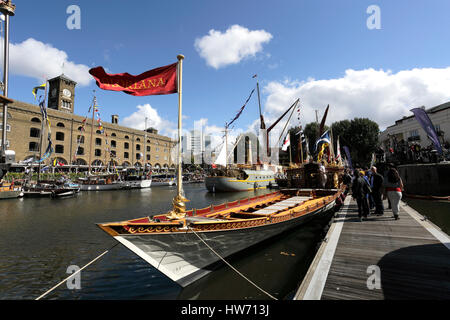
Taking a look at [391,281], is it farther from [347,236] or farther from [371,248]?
[347,236]

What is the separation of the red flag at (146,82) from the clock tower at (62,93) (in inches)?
2931

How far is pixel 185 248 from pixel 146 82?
5.23 meters

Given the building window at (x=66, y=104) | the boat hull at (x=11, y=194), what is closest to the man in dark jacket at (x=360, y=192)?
the boat hull at (x=11, y=194)

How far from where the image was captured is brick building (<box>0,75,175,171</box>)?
45406 mm

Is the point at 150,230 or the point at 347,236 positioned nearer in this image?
the point at 150,230

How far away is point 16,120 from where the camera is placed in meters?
44.7

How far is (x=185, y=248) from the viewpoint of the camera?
589 centimetres

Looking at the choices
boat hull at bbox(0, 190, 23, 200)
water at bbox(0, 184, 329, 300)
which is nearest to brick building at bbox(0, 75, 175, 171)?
boat hull at bbox(0, 190, 23, 200)

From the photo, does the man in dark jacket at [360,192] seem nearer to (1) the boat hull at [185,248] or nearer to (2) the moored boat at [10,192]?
(1) the boat hull at [185,248]

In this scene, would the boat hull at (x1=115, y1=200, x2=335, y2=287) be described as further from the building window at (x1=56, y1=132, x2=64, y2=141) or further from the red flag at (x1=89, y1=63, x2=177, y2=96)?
the building window at (x1=56, y1=132, x2=64, y2=141)

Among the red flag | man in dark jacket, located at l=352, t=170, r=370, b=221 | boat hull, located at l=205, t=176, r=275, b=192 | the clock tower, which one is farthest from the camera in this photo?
the clock tower

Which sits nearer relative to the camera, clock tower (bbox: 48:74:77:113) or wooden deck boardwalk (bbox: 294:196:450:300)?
wooden deck boardwalk (bbox: 294:196:450:300)
